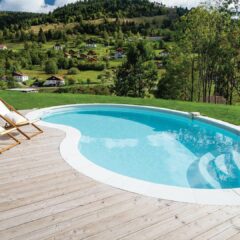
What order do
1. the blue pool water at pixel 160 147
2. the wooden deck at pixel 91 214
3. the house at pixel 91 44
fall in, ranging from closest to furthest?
the wooden deck at pixel 91 214 < the blue pool water at pixel 160 147 < the house at pixel 91 44

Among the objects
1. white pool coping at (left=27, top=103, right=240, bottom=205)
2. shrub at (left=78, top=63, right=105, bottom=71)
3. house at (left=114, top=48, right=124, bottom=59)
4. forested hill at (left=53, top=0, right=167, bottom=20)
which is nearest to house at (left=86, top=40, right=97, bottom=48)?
house at (left=114, top=48, right=124, bottom=59)

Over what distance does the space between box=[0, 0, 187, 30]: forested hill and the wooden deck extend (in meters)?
105

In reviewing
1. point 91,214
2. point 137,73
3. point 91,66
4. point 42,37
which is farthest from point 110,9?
point 91,214

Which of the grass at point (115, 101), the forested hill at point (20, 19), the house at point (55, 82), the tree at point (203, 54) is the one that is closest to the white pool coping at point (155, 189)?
the grass at point (115, 101)

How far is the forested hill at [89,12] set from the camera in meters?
103

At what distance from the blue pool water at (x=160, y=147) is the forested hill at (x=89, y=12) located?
99841 millimetres

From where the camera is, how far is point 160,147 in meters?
7.01

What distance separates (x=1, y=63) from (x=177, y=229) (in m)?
64.8

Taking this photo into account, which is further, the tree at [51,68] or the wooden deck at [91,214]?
the tree at [51,68]

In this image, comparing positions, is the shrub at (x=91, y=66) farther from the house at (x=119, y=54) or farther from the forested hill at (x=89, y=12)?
the forested hill at (x=89, y=12)

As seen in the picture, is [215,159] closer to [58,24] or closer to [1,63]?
[1,63]

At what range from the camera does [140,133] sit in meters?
8.38

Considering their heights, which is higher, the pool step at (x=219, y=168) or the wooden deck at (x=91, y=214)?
the wooden deck at (x=91, y=214)

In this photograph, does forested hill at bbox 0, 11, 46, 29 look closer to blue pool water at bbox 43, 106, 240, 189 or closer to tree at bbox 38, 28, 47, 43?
tree at bbox 38, 28, 47, 43
